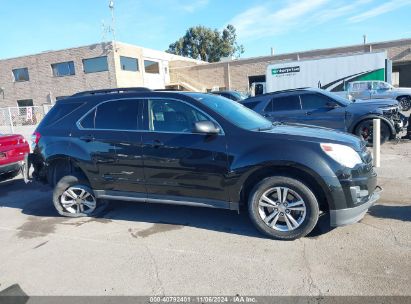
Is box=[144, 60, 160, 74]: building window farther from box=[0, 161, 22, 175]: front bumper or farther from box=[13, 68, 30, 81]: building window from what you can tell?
box=[0, 161, 22, 175]: front bumper

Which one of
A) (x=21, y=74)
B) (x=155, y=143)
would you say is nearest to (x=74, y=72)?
(x=21, y=74)

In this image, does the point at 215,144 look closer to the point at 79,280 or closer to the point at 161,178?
the point at 161,178

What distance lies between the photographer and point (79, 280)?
139 inches

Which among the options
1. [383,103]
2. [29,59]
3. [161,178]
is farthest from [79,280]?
[29,59]

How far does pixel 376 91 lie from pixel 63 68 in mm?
27634

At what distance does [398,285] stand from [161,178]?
2.88 metres

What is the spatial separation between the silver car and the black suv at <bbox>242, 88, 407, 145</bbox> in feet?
33.8

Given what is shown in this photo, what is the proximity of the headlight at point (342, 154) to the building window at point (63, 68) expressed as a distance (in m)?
33.7

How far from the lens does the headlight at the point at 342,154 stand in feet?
13.0

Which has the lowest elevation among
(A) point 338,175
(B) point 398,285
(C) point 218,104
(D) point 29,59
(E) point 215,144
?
(B) point 398,285

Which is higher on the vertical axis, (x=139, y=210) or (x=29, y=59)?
(x=29, y=59)

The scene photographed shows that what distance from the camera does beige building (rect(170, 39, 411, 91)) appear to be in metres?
31.0

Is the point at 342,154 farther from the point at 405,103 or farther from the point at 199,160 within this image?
the point at 405,103

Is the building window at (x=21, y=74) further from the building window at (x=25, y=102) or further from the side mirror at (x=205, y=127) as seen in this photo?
the side mirror at (x=205, y=127)
